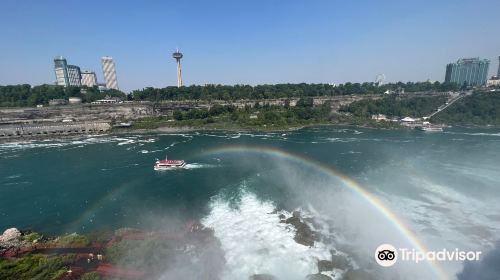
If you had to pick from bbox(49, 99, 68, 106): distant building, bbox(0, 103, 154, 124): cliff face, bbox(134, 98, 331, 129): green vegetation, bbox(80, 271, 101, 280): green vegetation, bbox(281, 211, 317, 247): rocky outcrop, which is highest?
bbox(49, 99, 68, 106): distant building

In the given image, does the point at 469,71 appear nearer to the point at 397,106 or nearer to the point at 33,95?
the point at 397,106

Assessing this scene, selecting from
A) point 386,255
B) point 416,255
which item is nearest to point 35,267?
point 386,255

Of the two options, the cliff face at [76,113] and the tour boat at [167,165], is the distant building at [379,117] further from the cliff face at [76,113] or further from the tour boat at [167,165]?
the cliff face at [76,113]

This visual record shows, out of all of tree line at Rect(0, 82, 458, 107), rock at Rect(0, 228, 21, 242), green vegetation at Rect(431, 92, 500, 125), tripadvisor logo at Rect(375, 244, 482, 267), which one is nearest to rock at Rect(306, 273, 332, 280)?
tripadvisor logo at Rect(375, 244, 482, 267)

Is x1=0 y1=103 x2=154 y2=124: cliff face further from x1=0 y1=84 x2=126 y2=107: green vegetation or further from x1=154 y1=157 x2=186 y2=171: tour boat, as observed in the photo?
x1=154 y1=157 x2=186 y2=171: tour boat

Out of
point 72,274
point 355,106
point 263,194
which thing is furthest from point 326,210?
point 355,106

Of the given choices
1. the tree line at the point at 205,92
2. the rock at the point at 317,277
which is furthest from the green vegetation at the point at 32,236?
the tree line at the point at 205,92

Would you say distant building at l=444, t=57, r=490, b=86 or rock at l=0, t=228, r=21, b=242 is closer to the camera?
rock at l=0, t=228, r=21, b=242
